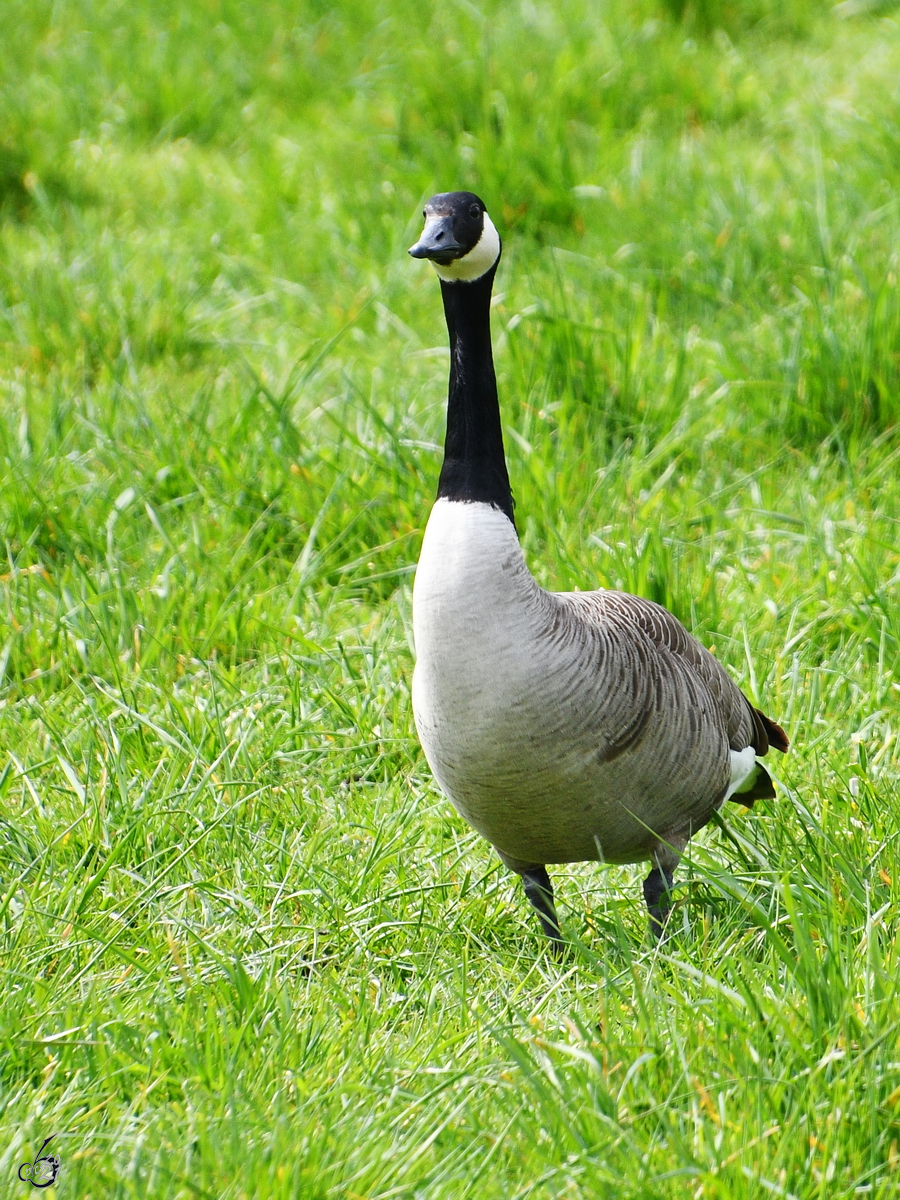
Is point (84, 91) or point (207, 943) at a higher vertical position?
point (84, 91)

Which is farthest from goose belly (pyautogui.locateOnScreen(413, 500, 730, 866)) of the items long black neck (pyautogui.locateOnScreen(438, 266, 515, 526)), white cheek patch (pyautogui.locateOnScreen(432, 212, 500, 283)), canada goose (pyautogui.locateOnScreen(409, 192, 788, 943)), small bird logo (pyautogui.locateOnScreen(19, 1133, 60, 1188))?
small bird logo (pyautogui.locateOnScreen(19, 1133, 60, 1188))

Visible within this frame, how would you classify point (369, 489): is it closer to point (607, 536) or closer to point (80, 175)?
point (607, 536)

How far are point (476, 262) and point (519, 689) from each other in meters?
1.01

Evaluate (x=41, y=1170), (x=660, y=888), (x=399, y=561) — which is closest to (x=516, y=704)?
(x=660, y=888)

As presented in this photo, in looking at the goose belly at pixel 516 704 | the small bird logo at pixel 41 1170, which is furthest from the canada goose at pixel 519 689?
the small bird logo at pixel 41 1170

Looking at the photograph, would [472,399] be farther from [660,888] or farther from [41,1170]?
[41,1170]

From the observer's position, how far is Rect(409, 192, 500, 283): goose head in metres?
3.00

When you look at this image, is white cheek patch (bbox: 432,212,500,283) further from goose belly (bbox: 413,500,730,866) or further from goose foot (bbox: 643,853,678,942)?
goose foot (bbox: 643,853,678,942)

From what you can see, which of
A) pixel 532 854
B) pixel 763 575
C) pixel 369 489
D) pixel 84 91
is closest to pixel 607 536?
pixel 763 575

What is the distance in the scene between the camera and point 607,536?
16.3 feet

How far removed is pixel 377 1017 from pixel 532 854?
0.55 meters

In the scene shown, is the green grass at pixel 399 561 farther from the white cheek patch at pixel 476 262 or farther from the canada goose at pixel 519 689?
the white cheek patch at pixel 476 262

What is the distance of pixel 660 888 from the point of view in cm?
345

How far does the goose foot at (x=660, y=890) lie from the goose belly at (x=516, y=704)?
223 mm
